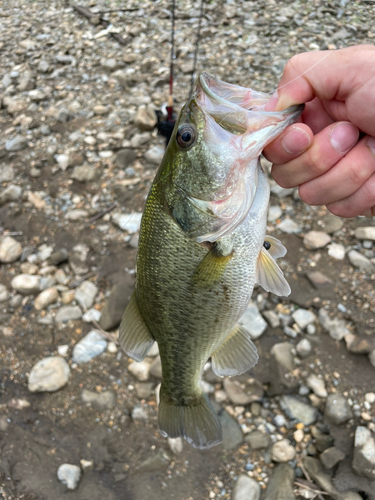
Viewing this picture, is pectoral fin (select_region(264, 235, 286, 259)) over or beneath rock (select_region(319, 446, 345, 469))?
over

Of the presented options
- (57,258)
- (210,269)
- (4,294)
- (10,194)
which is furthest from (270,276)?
(10,194)

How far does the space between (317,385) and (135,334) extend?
1.56 m

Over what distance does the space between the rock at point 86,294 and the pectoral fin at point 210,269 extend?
193 centimetres

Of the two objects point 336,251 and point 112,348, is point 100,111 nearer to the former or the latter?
point 112,348

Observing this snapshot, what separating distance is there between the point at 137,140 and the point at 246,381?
10.1ft

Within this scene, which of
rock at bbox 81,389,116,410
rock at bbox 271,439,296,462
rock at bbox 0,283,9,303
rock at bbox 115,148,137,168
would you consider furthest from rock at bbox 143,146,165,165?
rock at bbox 271,439,296,462

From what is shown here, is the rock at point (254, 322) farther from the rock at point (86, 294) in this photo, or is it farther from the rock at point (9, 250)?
the rock at point (9, 250)

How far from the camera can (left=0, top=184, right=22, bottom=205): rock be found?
4.08 m

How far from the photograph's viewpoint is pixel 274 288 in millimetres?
1827

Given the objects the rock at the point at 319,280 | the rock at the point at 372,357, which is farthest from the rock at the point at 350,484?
the rock at the point at 319,280

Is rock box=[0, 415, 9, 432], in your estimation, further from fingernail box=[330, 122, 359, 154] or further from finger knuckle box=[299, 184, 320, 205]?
fingernail box=[330, 122, 359, 154]

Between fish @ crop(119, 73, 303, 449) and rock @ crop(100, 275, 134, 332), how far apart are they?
1.26m

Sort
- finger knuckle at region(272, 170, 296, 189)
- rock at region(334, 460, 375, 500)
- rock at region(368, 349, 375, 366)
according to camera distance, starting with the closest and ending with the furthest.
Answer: finger knuckle at region(272, 170, 296, 189) → rock at region(334, 460, 375, 500) → rock at region(368, 349, 375, 366)

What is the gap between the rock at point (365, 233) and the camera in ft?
11.3
